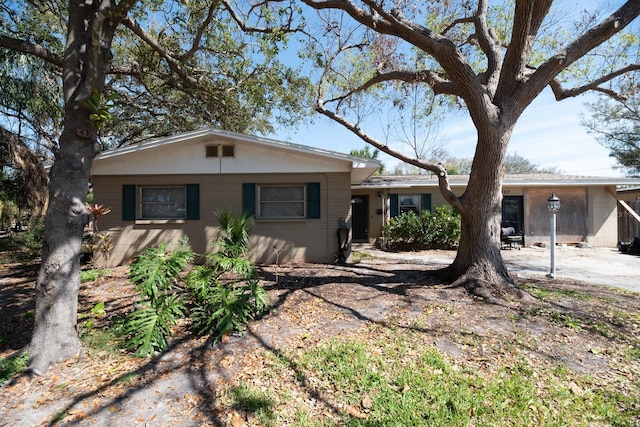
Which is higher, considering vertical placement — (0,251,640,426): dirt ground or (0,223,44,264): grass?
(0,223,44,264): grass

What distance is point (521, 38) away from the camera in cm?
587

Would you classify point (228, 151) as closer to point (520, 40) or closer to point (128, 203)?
point (128, 203)

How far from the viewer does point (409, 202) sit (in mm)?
14500

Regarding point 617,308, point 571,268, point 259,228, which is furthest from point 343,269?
point 571,268

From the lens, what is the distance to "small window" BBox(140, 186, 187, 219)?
371 inches

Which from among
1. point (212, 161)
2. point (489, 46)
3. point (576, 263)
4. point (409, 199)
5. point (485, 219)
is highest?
point (489, 46)

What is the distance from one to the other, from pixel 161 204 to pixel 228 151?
2.51 metres

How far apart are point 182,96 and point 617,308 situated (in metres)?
14.6

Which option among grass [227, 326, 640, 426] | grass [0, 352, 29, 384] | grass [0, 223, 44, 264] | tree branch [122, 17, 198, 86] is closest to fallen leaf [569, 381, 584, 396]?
grass [227, 326, 640, 426]

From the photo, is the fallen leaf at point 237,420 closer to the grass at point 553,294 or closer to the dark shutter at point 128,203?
the grass at point 553,294

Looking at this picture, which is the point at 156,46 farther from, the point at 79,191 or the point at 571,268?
the point at 571,268

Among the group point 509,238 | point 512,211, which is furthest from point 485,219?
point 512,211

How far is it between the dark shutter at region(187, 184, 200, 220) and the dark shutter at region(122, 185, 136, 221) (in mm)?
1547

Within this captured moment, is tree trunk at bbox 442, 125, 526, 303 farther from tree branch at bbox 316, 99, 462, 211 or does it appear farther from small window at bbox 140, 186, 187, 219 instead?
small window at bbox 140, 186, 187, 219
